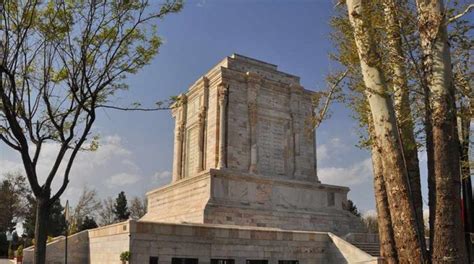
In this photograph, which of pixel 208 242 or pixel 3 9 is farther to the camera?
pixel 208 242

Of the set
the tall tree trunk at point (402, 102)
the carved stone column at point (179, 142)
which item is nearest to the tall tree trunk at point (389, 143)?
the tall tree trunk at point (402, 102)

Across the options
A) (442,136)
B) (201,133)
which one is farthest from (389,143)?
(201,133)

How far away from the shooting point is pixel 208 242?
53.8ft

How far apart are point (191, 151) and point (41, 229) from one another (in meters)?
19.5

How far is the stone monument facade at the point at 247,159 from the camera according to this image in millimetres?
22859

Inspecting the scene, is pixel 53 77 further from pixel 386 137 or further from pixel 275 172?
pixel 275 172

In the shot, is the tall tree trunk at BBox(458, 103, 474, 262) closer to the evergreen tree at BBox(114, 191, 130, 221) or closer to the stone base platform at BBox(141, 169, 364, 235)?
the stone base platform at BBox(141, 169, 364, 235)

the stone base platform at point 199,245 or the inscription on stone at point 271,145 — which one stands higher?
the inscription on stone at point 271,145

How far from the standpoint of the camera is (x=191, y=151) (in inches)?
1147

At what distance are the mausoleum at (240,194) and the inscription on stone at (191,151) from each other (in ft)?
0.23

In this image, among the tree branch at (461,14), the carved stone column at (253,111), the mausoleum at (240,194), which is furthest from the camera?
the carved stone column at (253,111)

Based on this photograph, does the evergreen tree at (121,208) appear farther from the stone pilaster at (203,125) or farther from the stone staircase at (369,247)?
the stone staircase at (369,247)

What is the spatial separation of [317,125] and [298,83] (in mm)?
22096

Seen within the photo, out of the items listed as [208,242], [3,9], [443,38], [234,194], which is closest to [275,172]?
[234,194]
